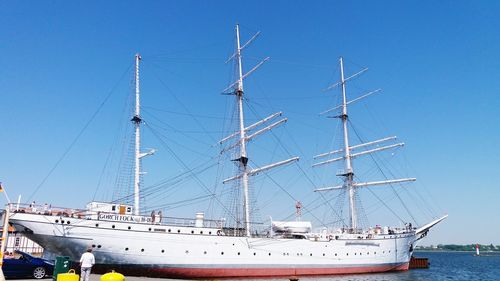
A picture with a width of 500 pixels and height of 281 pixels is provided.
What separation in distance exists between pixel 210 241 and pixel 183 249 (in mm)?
2481

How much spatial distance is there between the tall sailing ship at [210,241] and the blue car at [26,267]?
580cm

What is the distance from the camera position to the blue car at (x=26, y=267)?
1923 centimetres

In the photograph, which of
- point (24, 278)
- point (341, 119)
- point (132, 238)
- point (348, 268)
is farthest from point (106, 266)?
point (341, 119)

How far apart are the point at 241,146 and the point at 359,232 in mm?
19369

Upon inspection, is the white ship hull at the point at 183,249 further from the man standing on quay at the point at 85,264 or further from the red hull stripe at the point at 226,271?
the man standing on quay at the point at 85,264

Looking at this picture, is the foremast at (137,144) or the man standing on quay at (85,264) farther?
the foremast at (137,144)

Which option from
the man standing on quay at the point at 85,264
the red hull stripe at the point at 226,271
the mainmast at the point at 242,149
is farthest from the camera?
the mainmast at the point at 242,149

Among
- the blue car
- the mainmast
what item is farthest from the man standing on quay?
the mainmast

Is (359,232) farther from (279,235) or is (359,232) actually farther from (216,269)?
(216,269)

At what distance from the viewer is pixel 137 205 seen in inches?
1182

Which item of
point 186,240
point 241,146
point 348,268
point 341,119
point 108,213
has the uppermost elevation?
point 341,119

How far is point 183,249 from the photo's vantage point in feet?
96.2

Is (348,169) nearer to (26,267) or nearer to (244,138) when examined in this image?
(244,138)

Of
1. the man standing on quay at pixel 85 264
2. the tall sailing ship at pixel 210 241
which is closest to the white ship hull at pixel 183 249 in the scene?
the tall sailing ship at pixel 210 241
